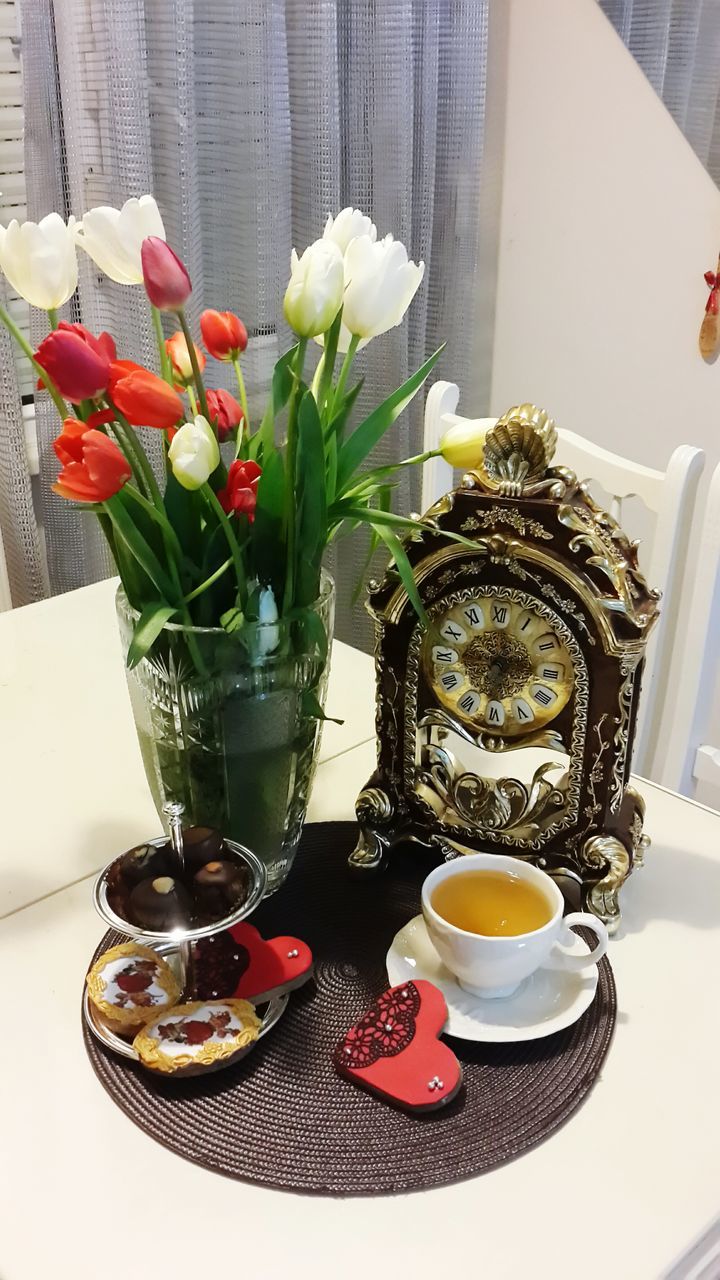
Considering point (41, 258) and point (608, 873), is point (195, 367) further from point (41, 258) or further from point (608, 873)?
point (608, 873)

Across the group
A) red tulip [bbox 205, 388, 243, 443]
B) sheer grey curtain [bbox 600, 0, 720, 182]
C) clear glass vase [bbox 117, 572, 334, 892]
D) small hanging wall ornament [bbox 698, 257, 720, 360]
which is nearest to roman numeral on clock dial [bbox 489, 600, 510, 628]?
clear glass vase [bbox 117, 572, 334, 892]

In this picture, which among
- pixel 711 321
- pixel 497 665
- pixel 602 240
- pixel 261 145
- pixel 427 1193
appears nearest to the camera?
pixel 427 1193

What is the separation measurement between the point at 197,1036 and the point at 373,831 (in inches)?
9.4

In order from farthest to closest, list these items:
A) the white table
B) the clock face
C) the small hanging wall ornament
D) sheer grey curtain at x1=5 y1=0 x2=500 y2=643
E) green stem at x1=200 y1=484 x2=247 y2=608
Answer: the small hanging wall ornament
sheer grey curtain at x1=5 y1=0 x2=500 y2=643
the clock face
green stem at x1=200 y1=484 x2=247 y2=608
the white table

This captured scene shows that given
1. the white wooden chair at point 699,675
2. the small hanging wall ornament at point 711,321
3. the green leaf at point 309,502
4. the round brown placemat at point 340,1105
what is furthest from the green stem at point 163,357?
the small hanging wall ornament at point 711,321

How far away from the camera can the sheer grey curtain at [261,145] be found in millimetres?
1394

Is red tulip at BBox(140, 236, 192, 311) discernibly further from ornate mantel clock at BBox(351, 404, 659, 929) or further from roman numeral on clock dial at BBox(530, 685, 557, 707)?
roman numeral on clock dial at BBox(530, 685, 557, 707)

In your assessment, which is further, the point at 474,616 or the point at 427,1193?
the point at 474,616

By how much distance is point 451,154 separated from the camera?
184 cm

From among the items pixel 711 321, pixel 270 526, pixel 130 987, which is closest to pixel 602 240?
pixel 711 321

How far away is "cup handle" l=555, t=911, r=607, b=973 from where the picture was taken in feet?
2.26

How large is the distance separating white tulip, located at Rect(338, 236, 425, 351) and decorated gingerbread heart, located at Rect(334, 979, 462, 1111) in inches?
16.7

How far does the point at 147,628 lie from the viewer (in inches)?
26.2

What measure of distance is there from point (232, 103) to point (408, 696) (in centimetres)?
107
